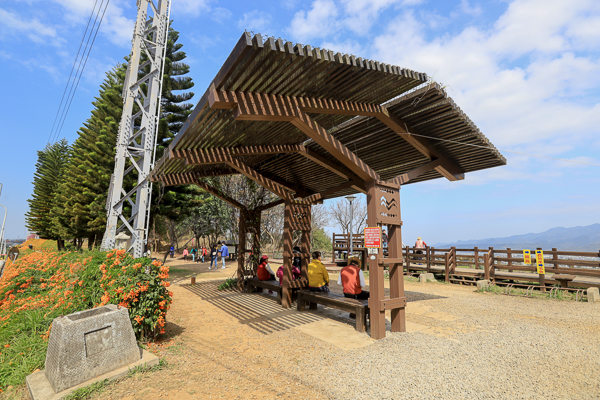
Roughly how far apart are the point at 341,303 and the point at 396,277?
1.19 metres

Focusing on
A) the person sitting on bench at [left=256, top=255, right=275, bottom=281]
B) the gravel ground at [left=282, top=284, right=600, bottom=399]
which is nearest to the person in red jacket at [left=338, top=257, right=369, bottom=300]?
the gravel ground at [left=282, top=284, right=600, bottom=399]

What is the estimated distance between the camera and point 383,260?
5.17m

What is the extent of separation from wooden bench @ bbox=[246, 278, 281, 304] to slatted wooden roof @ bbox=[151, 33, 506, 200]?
2629 mm

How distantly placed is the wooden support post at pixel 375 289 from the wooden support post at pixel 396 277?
0.45 meters

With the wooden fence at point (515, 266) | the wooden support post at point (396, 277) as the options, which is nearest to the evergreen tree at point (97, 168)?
the wooden support post at point (396, 277)

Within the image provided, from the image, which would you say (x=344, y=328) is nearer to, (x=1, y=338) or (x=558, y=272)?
(x=1, y=338)

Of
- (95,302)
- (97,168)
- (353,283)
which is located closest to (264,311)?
(353,283)

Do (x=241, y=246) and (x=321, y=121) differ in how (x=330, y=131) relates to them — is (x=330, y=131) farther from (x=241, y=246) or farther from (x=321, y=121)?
(x=241, y=246)

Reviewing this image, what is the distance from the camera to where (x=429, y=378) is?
3.48 meters

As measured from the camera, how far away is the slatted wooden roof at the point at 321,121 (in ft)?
12.0

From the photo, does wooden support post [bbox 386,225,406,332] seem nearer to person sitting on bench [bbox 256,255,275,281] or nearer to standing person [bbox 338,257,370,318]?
standing person [bbox 338,257,370,318]

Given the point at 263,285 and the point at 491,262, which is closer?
the point at 263,285

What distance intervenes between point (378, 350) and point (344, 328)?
1.21m

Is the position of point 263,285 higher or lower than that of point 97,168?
lower
